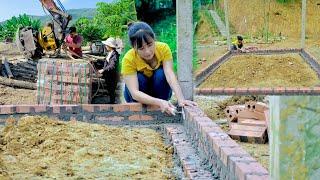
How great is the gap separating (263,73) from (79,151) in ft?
31.5

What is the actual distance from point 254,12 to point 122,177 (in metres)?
23.9

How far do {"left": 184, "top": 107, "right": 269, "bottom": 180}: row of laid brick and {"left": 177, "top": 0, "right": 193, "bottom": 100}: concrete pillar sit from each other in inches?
29.6

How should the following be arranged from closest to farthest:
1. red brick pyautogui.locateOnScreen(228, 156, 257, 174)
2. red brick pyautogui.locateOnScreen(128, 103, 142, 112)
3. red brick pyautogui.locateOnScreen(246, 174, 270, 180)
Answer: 1. red brick pyautogui.locateOnScreen(246, 174, 270, 180)
2. red brick pyautogui.locateOnScreen(228, 156, 257, 174)
3. red brick pyautogui.locateOnScreen(128, 103, 142, 112)

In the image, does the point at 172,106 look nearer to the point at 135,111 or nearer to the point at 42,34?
the point at 135,111

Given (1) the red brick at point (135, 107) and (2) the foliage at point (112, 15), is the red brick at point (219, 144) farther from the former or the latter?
(2) the foliage at point (112, 15)

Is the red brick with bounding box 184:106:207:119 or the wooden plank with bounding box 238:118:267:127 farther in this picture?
the wooden plank with bounding box 238:118:267:127

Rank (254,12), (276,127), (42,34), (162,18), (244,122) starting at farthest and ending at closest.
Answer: (254,12), (42,34), (162,18), (244,122), (276,127)

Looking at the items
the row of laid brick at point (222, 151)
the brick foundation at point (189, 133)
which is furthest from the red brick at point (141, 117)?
the row of laid brick at point (222, 151)

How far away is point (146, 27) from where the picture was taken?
185 inches

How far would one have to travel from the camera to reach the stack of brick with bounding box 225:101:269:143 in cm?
641

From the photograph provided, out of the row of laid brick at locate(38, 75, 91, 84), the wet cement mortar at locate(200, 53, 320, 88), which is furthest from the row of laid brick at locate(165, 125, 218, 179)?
the wet cement mortar at locate(200, 53, 320, 88)

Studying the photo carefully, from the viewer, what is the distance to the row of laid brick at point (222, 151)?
8.27 ft

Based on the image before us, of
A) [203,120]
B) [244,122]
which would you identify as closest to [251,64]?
[244,122]

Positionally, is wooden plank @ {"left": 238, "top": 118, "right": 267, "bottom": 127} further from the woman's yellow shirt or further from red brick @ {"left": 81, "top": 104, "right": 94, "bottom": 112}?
red brick @ {"left": 81, "top": 104, "right": 94, "bottom": 112}
